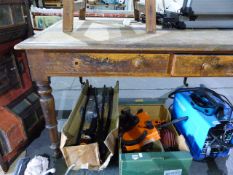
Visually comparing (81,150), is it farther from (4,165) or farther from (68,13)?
(68,13)

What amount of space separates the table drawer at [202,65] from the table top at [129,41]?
0.04 metres

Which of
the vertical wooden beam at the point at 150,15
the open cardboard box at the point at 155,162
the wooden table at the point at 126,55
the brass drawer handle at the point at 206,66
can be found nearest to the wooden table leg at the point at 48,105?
the wooden table at the point at 126,55

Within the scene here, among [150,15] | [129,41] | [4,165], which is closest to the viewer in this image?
[129,41]

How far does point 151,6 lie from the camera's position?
0.88 m

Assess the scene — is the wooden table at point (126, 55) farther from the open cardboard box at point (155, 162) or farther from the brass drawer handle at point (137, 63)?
the open cardboard box at point (155, 162)

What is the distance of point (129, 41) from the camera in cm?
79

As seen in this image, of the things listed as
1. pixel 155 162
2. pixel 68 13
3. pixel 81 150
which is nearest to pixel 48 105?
pixel 81 150

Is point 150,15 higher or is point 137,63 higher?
point 150,15

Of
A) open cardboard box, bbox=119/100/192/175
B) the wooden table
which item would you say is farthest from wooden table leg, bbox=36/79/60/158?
open cardboard box, bbox=119/100/192/175

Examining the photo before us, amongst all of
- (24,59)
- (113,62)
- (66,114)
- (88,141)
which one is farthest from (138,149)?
(24,59)

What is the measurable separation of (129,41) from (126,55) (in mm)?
56

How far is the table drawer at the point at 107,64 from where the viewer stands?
794 mm

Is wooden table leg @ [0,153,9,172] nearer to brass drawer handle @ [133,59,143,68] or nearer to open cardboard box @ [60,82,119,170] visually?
open cardboard box @ [60,82,119,170]

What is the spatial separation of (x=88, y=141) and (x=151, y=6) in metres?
0.77
